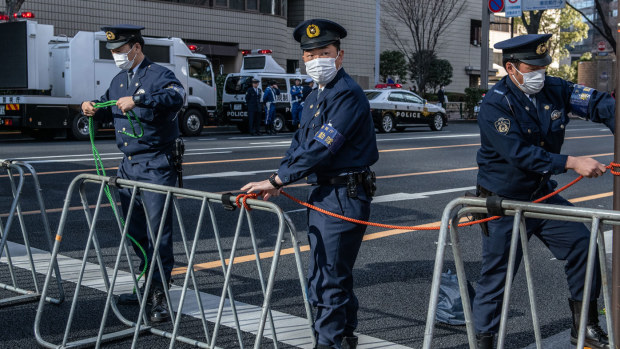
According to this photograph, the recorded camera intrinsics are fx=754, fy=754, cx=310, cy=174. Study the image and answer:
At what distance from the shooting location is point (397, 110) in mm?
24625

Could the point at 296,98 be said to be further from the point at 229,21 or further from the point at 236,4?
the point at 236,4

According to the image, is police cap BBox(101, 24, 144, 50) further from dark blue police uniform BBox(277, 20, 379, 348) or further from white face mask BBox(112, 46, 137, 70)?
dark blue police uniform BBox(277, 20, 379, 348)

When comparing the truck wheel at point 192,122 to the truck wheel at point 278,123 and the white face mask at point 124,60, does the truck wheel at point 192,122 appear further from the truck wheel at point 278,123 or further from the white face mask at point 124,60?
the white face mask at point 124,60

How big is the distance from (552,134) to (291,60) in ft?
107

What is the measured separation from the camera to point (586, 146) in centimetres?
1928

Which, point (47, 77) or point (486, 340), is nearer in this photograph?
point (486, 340)

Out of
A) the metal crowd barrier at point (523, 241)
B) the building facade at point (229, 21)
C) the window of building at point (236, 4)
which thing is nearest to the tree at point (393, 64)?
the building facade at point (229, 21)

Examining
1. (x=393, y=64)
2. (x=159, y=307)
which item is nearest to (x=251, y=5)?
(x=393, y=64)

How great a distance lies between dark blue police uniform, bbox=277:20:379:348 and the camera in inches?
151

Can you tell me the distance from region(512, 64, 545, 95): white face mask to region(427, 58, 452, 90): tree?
39.9m

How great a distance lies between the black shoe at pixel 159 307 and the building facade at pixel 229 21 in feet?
62.0

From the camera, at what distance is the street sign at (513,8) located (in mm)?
17641

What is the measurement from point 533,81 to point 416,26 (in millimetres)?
35363

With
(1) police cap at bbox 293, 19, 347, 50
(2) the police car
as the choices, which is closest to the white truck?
(2) the police car
